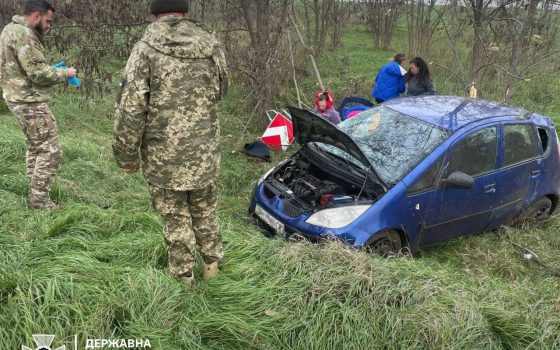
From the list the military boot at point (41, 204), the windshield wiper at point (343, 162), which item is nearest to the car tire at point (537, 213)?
the windshield wiper at point (343, 162)

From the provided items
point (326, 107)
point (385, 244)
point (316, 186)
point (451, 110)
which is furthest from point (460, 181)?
point (326, 107)

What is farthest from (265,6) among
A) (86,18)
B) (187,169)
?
(187,169)

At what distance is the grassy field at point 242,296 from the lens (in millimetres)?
2537

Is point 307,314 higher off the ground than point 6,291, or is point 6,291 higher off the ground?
point 6,291

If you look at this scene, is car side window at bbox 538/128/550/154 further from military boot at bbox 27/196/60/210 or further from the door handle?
military boot at bbox 27/196/60/210

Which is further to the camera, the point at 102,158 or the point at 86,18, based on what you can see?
the point at 86,18

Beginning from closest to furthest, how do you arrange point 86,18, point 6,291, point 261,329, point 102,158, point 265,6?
1. point 6,291
2. point 261,329
3. point 102,158
4. point 86,18
5. point 265,6

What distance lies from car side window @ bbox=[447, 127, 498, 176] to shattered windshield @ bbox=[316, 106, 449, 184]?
0.22m

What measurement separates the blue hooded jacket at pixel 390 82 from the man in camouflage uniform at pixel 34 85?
573 cm

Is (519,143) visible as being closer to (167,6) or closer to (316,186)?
(316,186)

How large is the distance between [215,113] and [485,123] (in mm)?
3071

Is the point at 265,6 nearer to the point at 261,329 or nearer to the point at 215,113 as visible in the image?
the point at 215,113

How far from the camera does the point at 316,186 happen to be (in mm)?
4426

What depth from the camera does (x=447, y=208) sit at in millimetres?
4309
